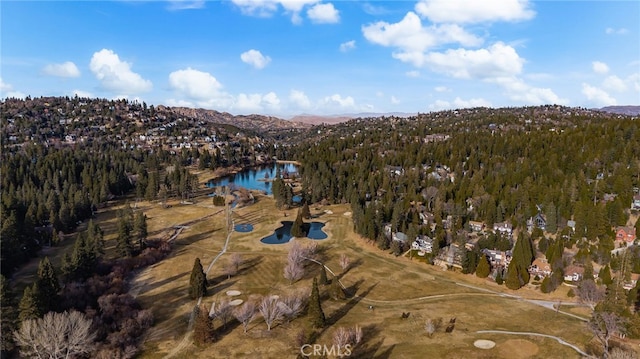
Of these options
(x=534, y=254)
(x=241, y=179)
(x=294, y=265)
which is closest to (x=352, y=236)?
(x=294, y=265)

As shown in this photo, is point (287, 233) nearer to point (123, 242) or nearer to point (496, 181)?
point (123, 242)

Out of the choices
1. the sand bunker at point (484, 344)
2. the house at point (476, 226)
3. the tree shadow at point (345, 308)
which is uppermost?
the house at point (476, 226)

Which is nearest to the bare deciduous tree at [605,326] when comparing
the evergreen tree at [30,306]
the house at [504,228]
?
the house at [504,228]

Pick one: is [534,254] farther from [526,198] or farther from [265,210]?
[265,210]

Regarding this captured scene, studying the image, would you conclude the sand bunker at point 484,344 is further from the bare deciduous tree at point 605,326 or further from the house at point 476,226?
the house at point 476,226

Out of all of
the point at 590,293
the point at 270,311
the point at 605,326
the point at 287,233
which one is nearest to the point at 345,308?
the point at 270,311

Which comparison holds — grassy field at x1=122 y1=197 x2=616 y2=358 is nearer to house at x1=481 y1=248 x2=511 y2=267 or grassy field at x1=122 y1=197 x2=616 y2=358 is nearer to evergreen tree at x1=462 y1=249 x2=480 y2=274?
evergreen tree at x1=462 y1=249 x2=480 y2=274
